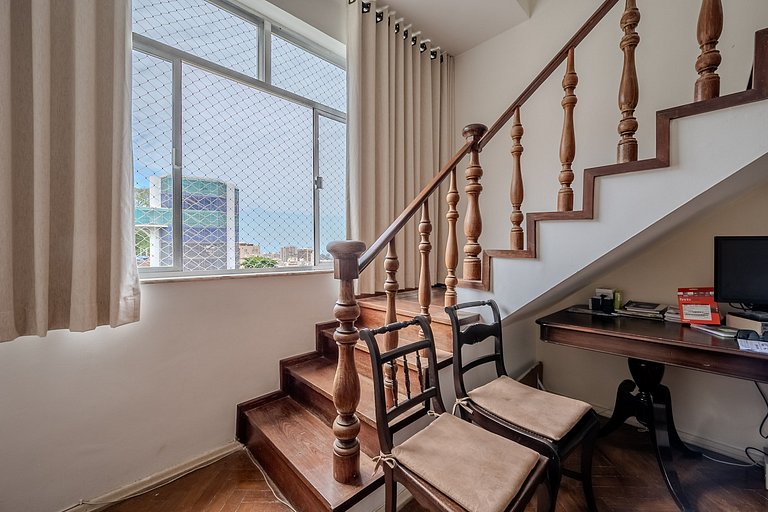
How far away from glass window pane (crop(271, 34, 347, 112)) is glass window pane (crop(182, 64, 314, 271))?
17cm

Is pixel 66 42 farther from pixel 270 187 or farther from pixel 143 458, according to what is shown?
pixel 143 458

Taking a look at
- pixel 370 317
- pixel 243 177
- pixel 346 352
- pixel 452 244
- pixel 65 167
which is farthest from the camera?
pixel 370 317

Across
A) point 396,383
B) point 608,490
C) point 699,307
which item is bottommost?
point 608,490

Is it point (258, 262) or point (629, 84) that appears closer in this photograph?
point (629, 84)

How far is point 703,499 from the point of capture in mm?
1592

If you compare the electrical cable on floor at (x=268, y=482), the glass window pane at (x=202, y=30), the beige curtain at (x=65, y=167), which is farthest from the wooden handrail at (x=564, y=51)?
the electrical cable on floor at (x=268, y=482)

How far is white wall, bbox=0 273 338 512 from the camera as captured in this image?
55.0 inches

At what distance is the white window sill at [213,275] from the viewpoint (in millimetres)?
1732

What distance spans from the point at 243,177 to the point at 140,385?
4.44 ft

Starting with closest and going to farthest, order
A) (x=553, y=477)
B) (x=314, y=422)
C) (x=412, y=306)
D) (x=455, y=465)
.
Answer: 1. (x=455, y=465)
2. (x=553, y=477)
3. (x=314, y=422)
4. (x=412, y=306)

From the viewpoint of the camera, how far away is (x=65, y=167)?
144 cm

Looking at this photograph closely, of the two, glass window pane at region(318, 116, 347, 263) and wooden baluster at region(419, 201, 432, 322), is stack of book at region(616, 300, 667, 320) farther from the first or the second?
glass window pane at region(318, 116, 347, 263)

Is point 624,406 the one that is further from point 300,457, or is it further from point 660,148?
point 300,457

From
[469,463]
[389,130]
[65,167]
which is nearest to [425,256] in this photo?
[469,463]
